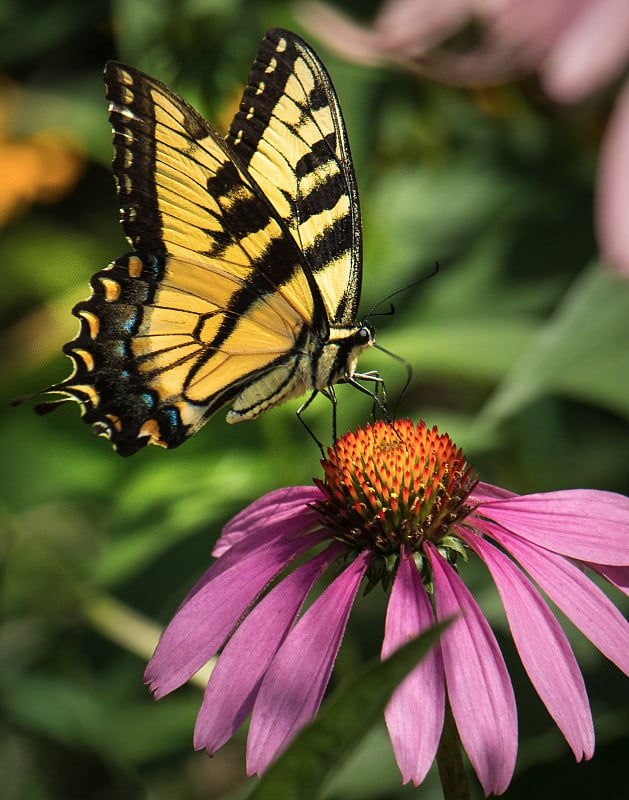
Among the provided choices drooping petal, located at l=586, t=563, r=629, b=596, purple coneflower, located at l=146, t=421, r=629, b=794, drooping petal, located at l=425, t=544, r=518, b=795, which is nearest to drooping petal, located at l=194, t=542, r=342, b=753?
purple coneflower, located at l=146, t=421, r=629, b=794

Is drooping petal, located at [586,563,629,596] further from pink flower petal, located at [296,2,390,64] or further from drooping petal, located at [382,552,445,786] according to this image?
pink flower petal, located at [296,2,390,64]

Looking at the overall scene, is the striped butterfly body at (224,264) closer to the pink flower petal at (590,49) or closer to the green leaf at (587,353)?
the green leaf at (587,353)

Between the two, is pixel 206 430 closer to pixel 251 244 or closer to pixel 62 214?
pixel 251 244

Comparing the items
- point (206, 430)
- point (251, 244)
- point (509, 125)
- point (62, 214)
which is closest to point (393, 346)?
point (206, 430)

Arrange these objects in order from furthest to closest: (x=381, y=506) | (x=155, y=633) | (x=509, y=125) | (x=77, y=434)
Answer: (x=509, y=125)
(x=77, y=434)
(x=155, y=633)
(x=381, y=506)

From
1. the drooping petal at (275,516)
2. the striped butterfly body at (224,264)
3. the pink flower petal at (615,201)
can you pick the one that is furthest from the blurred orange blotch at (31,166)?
the pink flower petal at (615,201)
